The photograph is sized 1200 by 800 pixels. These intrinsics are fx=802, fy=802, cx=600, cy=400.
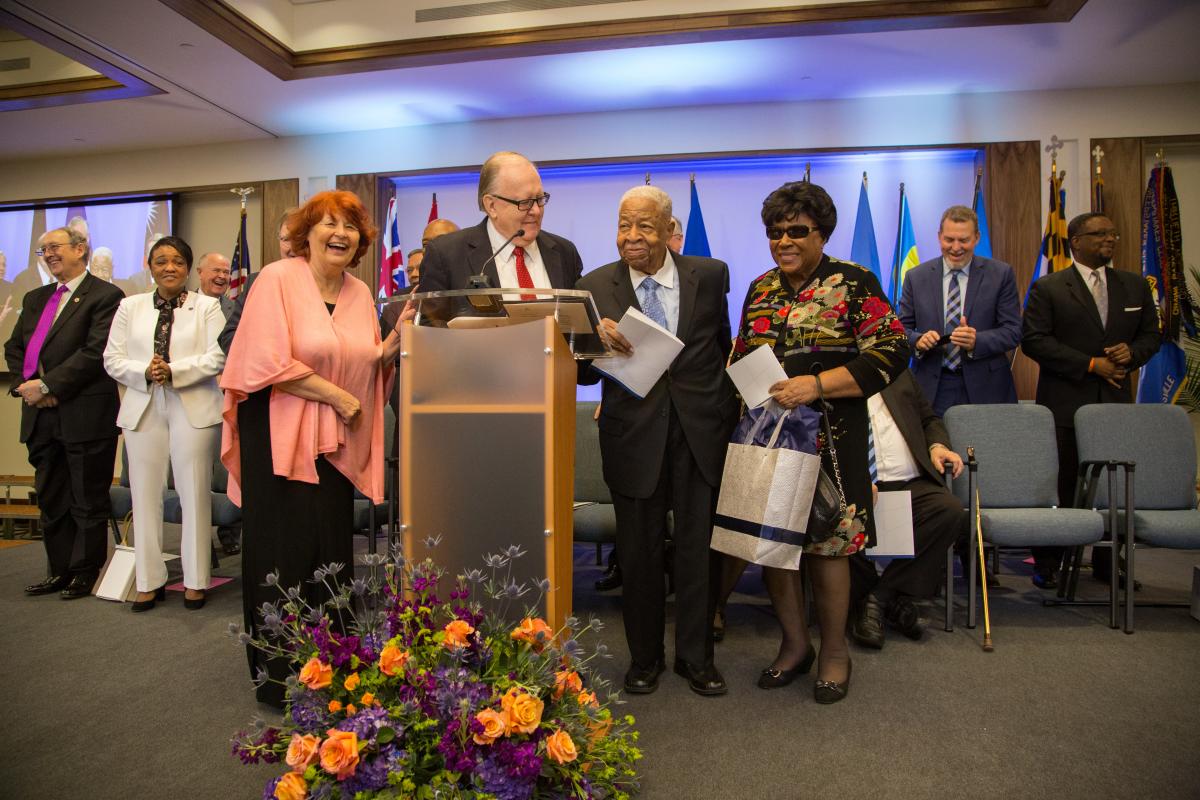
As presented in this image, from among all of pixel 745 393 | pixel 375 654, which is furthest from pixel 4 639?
pixel 745 393

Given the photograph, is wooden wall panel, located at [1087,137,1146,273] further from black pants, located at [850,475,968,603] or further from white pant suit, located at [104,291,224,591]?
white pant suit, located at [104,291,224,591]

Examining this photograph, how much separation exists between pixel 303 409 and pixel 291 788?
1.25 meters

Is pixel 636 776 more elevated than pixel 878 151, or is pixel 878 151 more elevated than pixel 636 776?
pixel 878 151

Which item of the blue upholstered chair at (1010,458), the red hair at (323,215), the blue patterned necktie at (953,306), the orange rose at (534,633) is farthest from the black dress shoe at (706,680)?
the blue patterned necktie at (953,306)

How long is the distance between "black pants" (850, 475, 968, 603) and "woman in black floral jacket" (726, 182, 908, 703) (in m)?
0.83

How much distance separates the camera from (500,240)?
257 cm

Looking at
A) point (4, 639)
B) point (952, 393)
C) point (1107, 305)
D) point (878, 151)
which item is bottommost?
point (4, 639)

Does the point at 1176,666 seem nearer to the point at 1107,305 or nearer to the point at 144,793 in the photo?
the point at 1107,305

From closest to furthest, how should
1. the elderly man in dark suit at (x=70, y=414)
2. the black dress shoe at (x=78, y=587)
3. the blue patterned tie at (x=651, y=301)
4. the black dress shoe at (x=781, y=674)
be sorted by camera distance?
the blue patterned tie at (x=651, y=301) → the black dress shoe at (x=781, y=674) → the black dress shoe at (x=78, y=587) → the elderly man in dark suit at (x=70, y=414)

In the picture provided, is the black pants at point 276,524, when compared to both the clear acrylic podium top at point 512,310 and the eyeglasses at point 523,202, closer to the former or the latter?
the clear acrylic podium top at point 512,310

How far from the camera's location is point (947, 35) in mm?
5477

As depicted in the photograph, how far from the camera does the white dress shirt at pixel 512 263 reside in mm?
2512

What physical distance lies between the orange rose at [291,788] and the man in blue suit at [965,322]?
3.67 metres

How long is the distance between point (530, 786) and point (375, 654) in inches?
16.7
